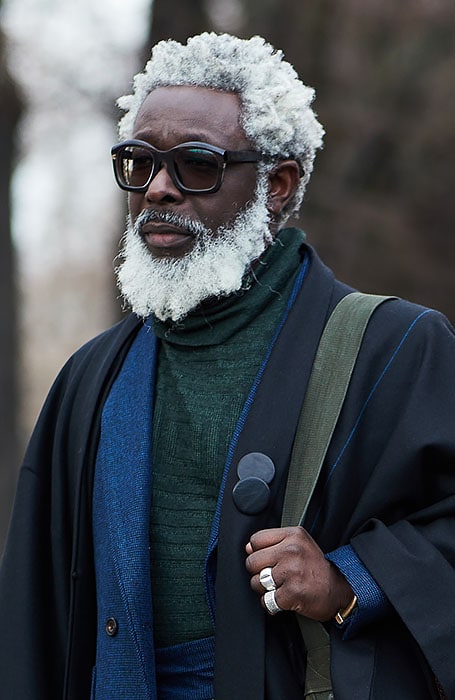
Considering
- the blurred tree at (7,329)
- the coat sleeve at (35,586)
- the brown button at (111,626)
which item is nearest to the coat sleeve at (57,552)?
the coat sleeve at (35,586)

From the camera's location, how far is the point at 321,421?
2.50 m

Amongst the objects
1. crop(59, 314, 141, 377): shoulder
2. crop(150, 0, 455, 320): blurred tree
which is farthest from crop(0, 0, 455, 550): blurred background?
crop(59, 314, 141, 377): shoulder

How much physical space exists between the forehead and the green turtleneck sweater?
366mm

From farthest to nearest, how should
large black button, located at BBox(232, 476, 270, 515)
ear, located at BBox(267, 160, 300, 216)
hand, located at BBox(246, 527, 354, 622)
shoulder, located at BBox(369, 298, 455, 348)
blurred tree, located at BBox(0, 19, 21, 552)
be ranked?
blurred tree, located at BBox(0, 19, 21, 552)
ear, located at BBox(267, 160, 300, 216)
shoulder, located at BBox(369, 298, 455, 348)
large black button, located at BBox(232, 476, 270, 515)
hand, located at BBox(246, 527, 354, 622)

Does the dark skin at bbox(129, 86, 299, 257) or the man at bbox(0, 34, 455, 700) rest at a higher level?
the dark skin at bbox(129, 86, 299, 257)

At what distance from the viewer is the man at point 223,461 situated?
236 cm

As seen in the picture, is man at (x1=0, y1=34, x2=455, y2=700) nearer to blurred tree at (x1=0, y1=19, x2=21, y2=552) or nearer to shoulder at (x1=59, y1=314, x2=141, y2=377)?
shoulder at (x1=59, y1=314, x2=141, y2=377)

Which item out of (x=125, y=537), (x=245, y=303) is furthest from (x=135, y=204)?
(x=125, y=537)

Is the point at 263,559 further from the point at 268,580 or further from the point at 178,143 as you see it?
the point at 178,143

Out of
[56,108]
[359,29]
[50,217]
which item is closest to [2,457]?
[56,108]

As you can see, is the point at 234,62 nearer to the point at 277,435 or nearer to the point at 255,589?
the point at 277,435

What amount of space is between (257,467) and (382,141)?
36.1ft

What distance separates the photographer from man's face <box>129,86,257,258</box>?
2.76m

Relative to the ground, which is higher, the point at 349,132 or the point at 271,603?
the point at 349,132
